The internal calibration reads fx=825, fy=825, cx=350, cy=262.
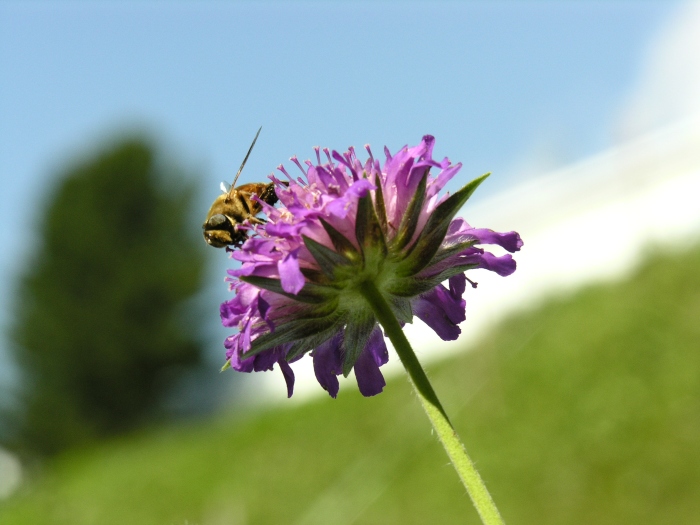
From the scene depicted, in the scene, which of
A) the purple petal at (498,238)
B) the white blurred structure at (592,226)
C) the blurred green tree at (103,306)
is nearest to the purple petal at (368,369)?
the purple petal at (498,238)

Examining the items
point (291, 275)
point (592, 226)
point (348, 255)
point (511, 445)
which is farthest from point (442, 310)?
point (592, 226)

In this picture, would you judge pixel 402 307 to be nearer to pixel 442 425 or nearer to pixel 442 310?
pixel 442 310

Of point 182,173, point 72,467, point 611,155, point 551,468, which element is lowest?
point 72,467

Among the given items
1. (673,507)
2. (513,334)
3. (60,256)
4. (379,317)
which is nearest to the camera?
(379,317)

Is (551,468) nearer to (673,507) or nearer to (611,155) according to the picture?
(673,507)

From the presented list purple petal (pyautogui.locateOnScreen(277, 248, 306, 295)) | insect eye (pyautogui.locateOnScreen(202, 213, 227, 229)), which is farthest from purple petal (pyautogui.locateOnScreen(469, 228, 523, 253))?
insect eye (pyautogui.locateOnScreen(202, 213, 227, 229))

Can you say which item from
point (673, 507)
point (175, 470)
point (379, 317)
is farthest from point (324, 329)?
point (175, 470)
